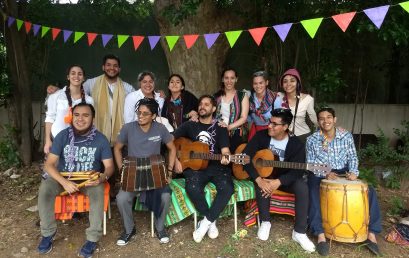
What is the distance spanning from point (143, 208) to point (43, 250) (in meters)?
1.09

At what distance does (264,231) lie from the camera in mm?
4070

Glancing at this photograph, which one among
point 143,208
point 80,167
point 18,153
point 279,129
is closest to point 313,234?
point 279,129

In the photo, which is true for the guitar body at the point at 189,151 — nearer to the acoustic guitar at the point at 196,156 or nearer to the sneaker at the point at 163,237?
the acoustic guitar at the point at 196,156

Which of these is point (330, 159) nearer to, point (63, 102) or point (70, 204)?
point (70, 204)

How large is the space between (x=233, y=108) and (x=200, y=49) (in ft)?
5.20

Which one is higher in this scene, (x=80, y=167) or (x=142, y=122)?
(x=142, y=122)

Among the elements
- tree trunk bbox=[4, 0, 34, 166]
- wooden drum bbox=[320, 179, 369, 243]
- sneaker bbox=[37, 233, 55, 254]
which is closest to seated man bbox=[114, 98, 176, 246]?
sneaker bbox=[37, 233, 55, 254]

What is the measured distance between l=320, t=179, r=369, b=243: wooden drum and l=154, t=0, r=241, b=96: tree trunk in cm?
273

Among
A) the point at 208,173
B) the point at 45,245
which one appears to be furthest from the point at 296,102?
the point at 45,245

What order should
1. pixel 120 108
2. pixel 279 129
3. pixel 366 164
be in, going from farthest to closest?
1. pixel 366 164
2. pixel 120 108
3. pixel 279 129

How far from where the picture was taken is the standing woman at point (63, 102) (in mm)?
4242

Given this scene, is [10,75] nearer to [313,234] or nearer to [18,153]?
[18,153]

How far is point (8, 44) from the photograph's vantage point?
608 centimetres

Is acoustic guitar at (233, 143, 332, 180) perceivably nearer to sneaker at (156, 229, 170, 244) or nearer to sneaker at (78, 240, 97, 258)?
sneaker at (156, 229, 170, 244)
